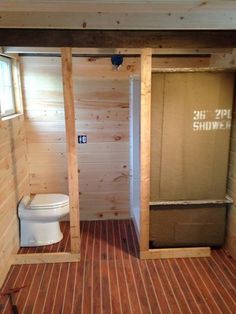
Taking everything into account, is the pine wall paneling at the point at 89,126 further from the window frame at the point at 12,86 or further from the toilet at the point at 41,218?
the toilet at the point at 41,218

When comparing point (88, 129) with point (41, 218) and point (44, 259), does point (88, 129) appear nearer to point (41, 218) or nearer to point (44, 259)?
point (41, 218)

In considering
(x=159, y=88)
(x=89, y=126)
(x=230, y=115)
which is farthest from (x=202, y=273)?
(x=89, y=126)

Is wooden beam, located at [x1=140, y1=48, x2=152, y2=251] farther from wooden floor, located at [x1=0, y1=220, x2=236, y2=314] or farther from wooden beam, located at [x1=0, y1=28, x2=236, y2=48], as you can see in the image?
wooden floor, located at [x1=0, y1=220, x2=236, y2=314]

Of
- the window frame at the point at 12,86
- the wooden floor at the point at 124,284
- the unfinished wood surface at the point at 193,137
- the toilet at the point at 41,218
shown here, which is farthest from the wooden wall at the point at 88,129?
A: the unfinished wood surface at the point at 193,137

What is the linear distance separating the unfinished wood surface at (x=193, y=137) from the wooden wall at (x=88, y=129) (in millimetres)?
868

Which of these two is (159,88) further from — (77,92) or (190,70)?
(77,92)

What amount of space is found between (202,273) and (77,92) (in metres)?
2.31

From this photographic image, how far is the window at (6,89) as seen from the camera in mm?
2886

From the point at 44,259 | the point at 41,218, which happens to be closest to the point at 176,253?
the point at 44,259

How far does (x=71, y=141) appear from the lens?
8.63 ft

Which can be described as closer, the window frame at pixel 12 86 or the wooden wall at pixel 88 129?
the window frame at pixel 12 86

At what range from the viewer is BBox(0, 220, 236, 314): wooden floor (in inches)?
90.1

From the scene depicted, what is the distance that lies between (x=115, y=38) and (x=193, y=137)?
113 centimetres

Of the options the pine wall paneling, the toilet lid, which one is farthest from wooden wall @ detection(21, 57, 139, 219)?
the toilet lid
